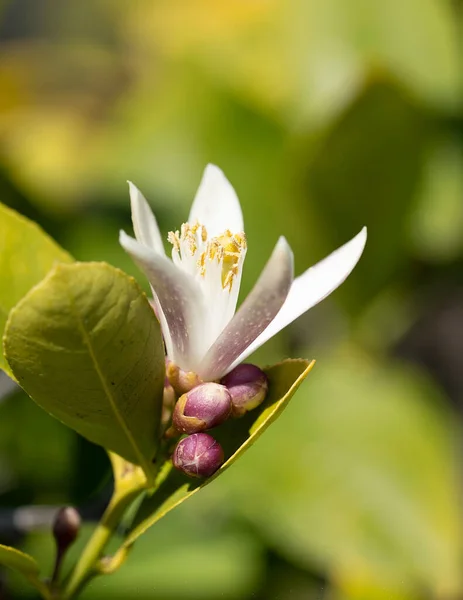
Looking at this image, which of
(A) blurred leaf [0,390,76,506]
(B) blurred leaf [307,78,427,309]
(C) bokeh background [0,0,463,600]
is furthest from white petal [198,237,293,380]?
(B) blurred leaf [307,78,427,309]

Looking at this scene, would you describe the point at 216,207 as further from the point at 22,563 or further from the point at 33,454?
the point at 33,454

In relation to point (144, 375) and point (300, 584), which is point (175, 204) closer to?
point (300, 584)

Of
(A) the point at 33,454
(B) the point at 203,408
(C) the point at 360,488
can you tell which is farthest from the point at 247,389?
(C) the point at 360,488

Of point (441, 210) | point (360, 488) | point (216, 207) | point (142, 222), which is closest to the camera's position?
point (142, 222)

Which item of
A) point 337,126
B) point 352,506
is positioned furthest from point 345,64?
point 352,506

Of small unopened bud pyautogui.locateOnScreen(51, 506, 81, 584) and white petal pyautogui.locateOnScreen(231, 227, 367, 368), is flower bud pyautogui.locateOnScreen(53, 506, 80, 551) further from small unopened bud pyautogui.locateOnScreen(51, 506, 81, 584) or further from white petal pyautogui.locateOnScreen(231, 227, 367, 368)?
white petal pyautogui.locateOnScreen(231, 227, 367, 368)

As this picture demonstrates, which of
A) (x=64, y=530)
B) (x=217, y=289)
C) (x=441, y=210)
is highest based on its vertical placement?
(x=217, y=289)
